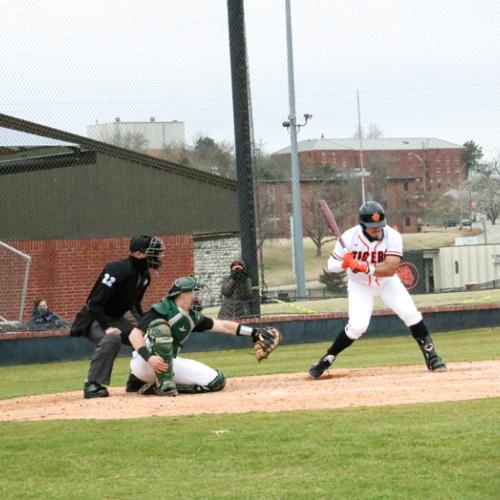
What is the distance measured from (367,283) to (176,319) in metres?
1.87

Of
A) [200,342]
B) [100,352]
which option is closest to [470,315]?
[200,342]

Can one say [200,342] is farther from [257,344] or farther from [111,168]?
[257,344]

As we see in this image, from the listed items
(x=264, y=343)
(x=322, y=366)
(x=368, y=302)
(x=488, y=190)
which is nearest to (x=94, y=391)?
(x=264, y=343)

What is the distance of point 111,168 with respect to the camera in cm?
2031

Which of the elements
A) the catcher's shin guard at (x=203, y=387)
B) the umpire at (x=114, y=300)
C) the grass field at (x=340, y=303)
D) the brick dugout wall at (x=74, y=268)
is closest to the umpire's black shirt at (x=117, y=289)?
the umpire at (x=114, y=300)

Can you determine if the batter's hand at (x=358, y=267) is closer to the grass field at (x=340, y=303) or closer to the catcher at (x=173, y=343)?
the catcher at (x=173, y=343)

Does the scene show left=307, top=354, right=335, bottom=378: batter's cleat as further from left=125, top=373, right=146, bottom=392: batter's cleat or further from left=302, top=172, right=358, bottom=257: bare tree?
left=302, top=172, right=358, bottom=257: bare tree

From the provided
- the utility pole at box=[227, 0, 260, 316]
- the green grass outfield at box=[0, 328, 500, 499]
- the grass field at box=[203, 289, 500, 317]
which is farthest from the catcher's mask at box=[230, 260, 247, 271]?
the green grass outfield at box=[0, 328, 500, 499]

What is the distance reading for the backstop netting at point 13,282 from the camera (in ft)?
59.5

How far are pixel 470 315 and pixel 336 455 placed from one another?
42.6 ft

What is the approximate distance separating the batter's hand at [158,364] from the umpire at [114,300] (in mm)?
525

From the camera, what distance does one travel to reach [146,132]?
19422 millimetres

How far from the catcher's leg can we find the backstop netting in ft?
27.1

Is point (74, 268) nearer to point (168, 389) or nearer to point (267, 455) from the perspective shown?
point (168, 389)
